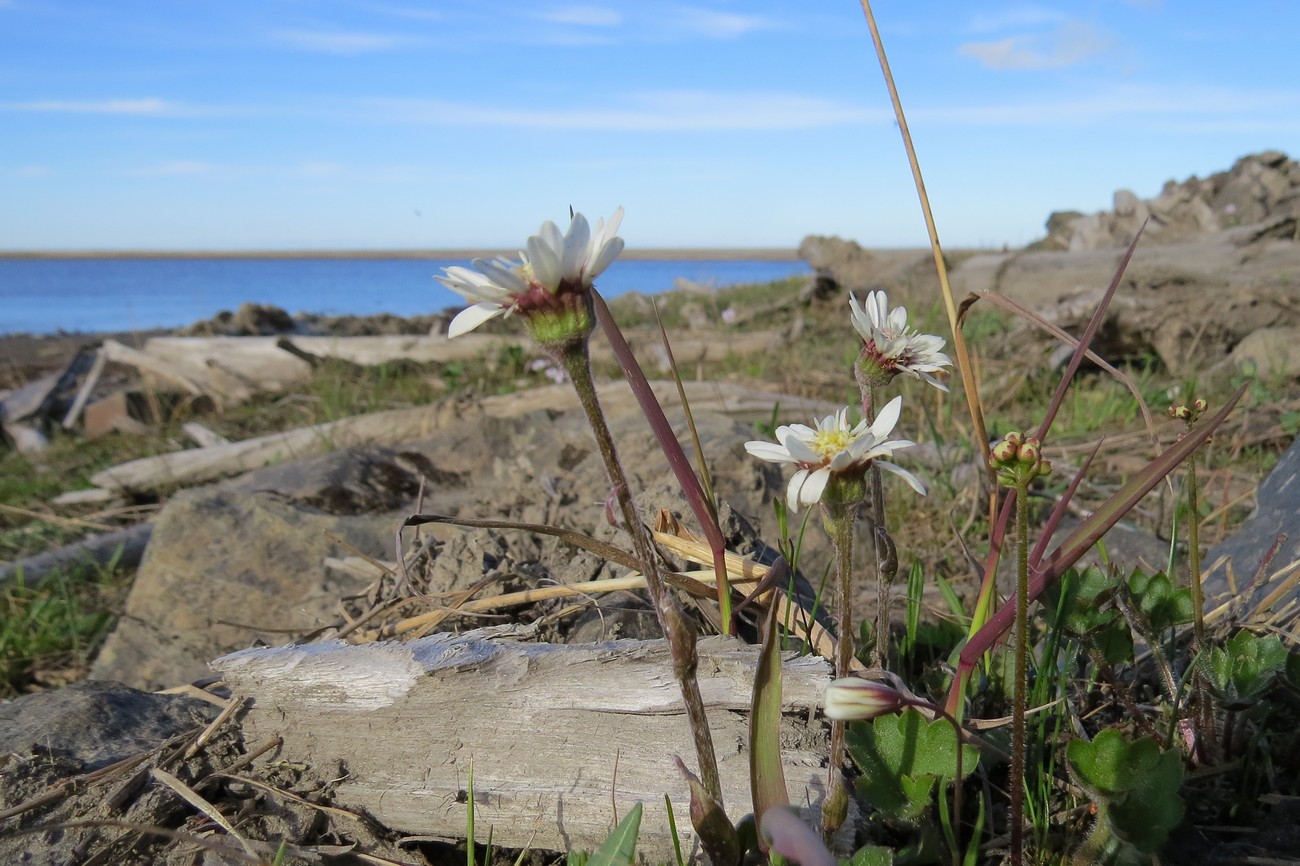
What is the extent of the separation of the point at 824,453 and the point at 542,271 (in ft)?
1.37

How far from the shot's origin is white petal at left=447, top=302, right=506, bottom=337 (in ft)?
3.40

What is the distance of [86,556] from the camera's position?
405 centimetres

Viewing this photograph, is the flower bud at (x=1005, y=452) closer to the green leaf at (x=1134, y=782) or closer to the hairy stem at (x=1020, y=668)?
the hairy stem at (x=1020, y=668)

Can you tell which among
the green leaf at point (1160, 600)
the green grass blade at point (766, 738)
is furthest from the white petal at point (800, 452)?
the green leaf at point (1160, 600)

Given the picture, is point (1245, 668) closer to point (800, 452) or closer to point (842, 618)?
point (842, 618)

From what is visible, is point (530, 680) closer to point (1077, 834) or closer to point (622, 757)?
point (622, 757)

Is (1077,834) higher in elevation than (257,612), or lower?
higher

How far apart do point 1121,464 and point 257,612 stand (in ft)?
11.2

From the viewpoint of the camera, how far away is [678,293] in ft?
47.6

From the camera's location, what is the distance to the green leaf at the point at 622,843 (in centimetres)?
109

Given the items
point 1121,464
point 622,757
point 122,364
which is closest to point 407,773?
point 622,757

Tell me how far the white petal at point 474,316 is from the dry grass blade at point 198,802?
0.84 metres

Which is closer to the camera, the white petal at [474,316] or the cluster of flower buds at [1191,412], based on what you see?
the white petal at [474,316]

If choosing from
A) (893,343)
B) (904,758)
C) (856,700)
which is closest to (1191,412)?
(893,343)
